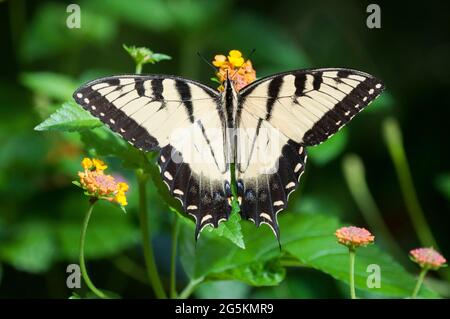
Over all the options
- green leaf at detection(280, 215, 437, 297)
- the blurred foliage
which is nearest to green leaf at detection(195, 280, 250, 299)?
the blurred foliage

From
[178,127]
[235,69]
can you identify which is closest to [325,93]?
[235,69]

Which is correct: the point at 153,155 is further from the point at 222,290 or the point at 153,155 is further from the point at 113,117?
the point at 222,290

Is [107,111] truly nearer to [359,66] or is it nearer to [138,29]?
[359,66]

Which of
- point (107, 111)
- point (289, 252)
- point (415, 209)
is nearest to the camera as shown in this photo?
point (107, 111)

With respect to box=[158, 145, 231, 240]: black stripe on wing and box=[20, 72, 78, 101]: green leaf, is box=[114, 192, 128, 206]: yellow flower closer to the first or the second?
box=[158, 145, 231, 240]: black stripe on wing

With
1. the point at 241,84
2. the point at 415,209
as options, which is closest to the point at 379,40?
the point at 415,209

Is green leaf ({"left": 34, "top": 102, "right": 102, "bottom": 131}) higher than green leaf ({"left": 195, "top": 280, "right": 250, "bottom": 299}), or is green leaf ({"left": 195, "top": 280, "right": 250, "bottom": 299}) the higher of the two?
green leaf ({"left": 34, "top": 102, "right": 102, "bottom": 131})
